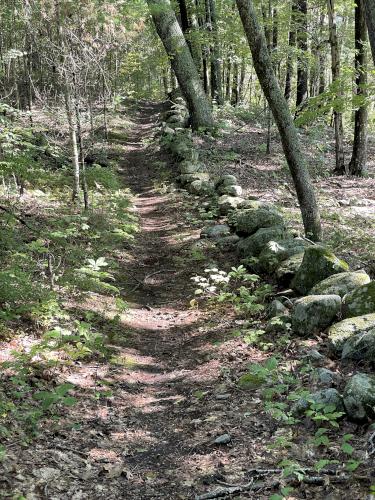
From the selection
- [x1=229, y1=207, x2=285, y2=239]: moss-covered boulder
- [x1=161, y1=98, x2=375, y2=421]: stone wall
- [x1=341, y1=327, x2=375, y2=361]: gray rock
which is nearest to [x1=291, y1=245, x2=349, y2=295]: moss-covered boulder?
[x1=161, y1=98, x2=375, y2=421]: stone wall

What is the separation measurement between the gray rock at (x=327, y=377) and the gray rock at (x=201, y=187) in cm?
779

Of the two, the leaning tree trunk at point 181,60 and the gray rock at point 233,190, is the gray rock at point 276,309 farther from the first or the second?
the leaning tree trunk at point 181,60

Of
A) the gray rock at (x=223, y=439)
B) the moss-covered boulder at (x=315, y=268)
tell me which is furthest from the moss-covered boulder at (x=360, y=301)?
the gray rock at (x=223, y=439)

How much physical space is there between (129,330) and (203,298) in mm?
1420

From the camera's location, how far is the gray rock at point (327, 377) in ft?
14.1

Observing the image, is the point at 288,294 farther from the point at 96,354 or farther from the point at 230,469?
the point at 230,469

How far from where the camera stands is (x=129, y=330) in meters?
6.25

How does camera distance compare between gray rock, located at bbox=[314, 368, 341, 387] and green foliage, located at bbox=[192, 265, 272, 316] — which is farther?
green foliage, located at bbox=[192, 265, 272, 316]

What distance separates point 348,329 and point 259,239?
3.37m

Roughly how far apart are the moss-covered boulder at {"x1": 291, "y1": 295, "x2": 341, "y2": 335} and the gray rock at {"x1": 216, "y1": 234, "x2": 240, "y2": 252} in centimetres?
340

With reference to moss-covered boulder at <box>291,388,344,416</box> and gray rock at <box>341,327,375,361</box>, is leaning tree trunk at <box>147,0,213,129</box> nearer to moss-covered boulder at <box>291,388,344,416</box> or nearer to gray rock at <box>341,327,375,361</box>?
gray rock at <box>341,327,375,361</box>

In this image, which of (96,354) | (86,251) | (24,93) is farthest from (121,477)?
(24,93)

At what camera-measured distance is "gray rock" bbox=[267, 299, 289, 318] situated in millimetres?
5850

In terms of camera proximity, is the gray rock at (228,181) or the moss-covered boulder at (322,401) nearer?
the moss-covered boulder at (322,401)
